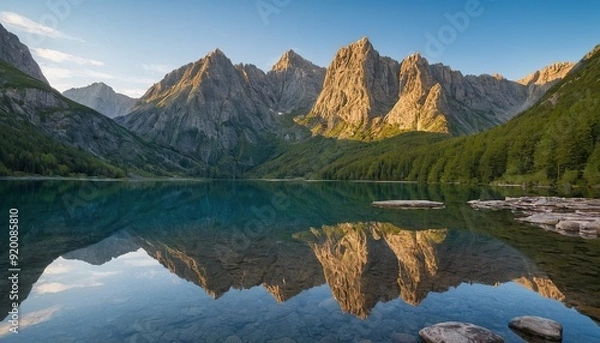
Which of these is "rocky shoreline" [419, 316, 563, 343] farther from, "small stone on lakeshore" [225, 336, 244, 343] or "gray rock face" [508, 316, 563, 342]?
"small stone on lakeshore" [225, 336, 244, 343]

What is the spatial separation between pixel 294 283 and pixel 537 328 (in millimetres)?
14487

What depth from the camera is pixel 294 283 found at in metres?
24.8

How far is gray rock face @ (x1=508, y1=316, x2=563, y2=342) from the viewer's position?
48.8 ft

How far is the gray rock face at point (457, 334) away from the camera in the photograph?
1403cm

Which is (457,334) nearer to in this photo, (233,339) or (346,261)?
(233,339)

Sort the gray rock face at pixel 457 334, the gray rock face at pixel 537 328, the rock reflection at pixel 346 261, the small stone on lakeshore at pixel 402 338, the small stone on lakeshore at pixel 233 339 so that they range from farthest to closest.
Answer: the rock reflection at pixel 346 261
the small stone on lakeshore at pixel 233 339
the small stone on lakeshore at pixel 402 338
the gray rock face at pixel 537 328
the gray rock face at pixel 457 334

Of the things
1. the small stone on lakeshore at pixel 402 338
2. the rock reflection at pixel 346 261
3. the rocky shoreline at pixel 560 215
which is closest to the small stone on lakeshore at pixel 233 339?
the rock reflection at pixel 346 261

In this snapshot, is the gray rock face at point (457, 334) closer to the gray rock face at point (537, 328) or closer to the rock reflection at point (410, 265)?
the gray rock face at point (537, 328)

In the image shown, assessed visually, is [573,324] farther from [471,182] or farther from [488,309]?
[471,182]

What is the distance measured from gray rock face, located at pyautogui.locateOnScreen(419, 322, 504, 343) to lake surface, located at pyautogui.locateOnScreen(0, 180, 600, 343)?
1129 mm

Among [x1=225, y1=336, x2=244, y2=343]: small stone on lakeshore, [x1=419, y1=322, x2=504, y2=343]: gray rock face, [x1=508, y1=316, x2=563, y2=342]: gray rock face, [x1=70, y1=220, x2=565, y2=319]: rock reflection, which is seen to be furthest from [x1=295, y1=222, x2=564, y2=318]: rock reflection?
[x1=225, y1=336, x2=244, y2=343]: small stone on lakeshore

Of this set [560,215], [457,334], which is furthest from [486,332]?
[560,215]

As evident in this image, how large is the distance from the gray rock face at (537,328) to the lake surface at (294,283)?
472mm

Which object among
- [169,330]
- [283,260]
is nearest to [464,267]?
[283,260]
